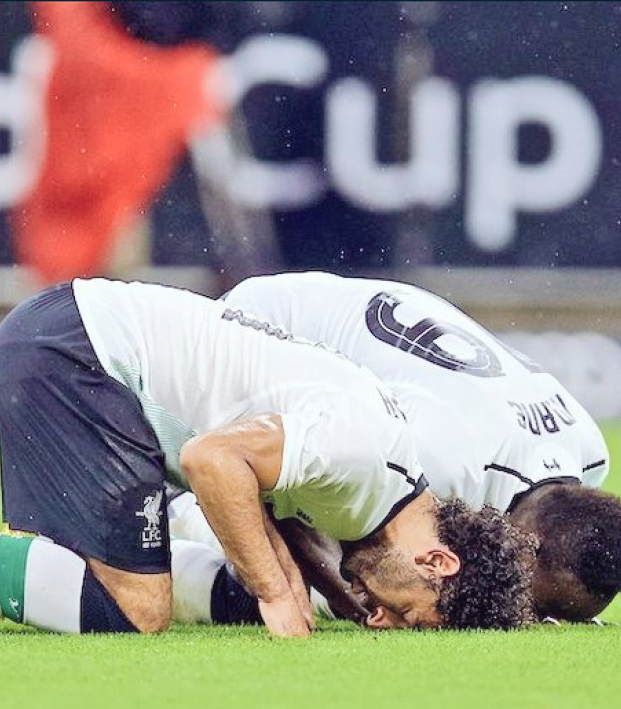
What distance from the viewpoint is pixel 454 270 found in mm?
11844

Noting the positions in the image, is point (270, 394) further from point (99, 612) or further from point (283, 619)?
point (99, 612)

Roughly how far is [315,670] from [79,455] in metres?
1.13

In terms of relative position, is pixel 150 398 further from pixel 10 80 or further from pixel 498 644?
pixel 10 80

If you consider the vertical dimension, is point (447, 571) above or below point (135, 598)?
above

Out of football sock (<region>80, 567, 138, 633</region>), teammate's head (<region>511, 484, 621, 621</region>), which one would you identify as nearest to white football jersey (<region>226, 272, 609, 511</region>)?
teammate's head (<region>511, 484, 621, 621</region>)

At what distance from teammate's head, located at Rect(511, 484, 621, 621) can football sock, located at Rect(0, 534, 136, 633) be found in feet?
3.82

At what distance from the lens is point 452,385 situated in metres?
5.82

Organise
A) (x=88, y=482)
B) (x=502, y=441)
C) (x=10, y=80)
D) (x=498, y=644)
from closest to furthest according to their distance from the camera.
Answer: (x=498, y=644) < (x=88, y=482) < (x=502, y=441) < (x=10, y=80)

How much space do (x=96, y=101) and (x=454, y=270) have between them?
241 cm

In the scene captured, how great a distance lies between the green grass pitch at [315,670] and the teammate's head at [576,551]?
0.37 ft

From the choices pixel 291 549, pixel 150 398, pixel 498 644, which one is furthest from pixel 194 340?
pixel 498 644

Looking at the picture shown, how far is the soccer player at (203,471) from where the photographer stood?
5.00 m

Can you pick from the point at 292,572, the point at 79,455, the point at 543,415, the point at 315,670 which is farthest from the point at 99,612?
the point at 543,415

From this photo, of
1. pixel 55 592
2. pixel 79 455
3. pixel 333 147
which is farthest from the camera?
pixel 333 147
